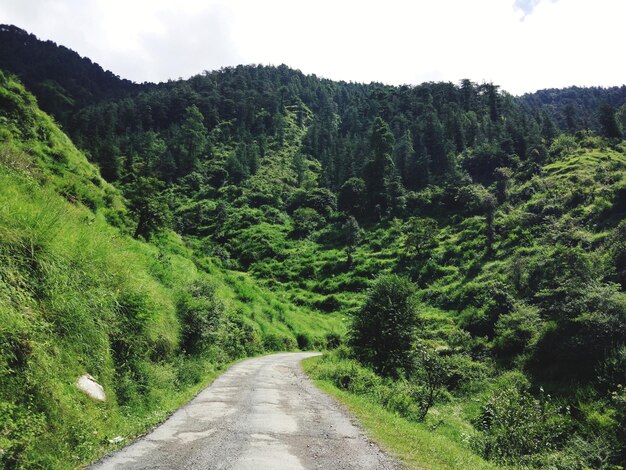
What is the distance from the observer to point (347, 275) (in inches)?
3083

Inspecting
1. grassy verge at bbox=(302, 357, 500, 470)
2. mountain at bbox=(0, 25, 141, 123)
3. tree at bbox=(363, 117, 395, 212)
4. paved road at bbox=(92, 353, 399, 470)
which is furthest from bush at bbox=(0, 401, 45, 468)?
mountain at bbox=(0, 25, 141, 123)

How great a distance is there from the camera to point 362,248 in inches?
3433

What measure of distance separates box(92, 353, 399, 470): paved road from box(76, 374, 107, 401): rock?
162 centimetres

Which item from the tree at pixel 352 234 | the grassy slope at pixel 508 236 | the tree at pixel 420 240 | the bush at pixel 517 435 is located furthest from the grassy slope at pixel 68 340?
the tree at pixel 352 234

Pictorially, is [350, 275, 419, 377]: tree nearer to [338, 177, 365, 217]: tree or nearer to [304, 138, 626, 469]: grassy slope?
[304, 138, 626, 469]: grassy slope

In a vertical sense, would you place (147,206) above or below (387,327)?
above

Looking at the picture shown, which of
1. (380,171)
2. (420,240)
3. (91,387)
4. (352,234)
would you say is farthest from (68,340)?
(380,171)

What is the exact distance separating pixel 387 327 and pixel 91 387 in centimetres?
1854

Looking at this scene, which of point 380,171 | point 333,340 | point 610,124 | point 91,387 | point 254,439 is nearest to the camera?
point 254,439

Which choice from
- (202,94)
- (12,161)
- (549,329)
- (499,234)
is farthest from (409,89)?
(12,161)

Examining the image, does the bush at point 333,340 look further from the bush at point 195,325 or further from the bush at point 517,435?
the bush at point 517,435

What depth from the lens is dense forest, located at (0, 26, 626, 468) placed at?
44.2ft

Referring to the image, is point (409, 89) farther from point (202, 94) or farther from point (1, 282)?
point (1, 282)

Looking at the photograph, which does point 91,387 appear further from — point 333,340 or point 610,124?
point 610,124
